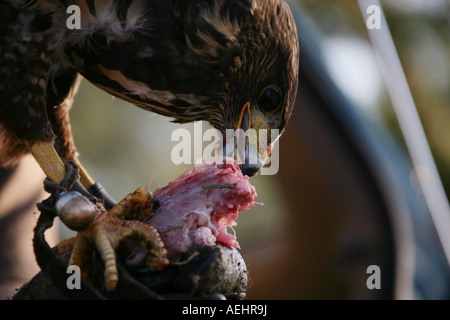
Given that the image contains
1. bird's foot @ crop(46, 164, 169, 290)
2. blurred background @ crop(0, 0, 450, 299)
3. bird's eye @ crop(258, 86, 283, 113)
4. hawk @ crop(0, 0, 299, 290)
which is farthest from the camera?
blurred background @ crop(0, 0, 450, 299)

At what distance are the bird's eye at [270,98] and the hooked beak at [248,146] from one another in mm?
54

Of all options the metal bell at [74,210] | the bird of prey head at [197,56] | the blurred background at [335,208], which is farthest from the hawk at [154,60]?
the blurred background at [335,208]

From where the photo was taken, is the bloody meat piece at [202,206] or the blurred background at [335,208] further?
the blurred background at [335,208]

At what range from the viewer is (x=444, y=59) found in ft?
20.6

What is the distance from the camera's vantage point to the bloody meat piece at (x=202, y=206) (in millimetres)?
1436

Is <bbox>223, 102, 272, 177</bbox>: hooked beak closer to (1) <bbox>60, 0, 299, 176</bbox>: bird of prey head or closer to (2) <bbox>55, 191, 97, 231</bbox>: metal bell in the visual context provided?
(1) <bbox>60, 0, 299, 176</bbox>: bird of prey head

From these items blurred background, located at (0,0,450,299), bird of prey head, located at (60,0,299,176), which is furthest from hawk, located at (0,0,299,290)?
blurred background, located at (0,0,450,299)

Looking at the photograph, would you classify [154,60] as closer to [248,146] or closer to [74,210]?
[248,146]

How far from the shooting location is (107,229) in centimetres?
→ 148

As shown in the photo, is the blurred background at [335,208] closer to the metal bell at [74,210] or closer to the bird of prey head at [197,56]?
the bird of prey head at [197,56]

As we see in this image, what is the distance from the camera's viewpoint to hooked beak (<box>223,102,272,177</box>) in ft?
5.98

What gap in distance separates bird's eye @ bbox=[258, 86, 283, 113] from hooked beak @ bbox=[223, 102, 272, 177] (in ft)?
0.18

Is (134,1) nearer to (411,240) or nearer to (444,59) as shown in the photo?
(411,240)
